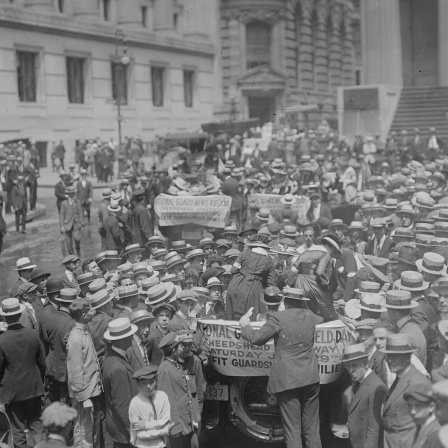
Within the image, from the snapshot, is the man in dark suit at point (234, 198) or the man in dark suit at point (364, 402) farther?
the man in dark suit at point (234, 198)

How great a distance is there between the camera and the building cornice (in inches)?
1515

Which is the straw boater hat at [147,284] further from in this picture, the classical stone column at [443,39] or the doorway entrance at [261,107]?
the doorway entrance at [261,107]

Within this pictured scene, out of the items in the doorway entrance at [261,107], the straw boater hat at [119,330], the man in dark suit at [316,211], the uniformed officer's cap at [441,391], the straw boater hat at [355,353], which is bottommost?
the straw boater hat at [355,353]

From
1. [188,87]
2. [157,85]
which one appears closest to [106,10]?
[157,85]

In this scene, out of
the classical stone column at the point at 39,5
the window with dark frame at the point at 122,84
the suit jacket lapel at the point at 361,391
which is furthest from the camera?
the window with dark frame at the point at 122,84

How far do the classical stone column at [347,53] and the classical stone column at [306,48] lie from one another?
6.50m

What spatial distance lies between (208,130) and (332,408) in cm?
3314

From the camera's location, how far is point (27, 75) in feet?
131

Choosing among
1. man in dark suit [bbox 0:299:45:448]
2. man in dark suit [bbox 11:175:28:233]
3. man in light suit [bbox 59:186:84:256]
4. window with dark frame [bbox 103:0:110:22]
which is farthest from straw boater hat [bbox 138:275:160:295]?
window with dark frame [bbox 103:0:110:22]

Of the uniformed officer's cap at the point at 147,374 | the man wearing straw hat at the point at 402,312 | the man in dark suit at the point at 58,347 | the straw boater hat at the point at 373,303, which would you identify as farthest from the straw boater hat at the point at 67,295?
the man wearing straw hat at the point at 402,312

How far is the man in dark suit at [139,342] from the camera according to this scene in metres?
7.57

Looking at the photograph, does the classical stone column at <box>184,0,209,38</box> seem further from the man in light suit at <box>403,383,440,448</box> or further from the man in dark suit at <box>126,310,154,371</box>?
the man in light suit at <box>403,383,440,448</box>

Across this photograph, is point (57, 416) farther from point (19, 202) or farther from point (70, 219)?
point (19, 202)

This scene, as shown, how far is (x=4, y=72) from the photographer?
38219mm
